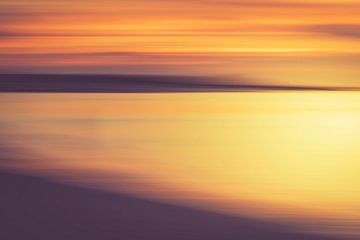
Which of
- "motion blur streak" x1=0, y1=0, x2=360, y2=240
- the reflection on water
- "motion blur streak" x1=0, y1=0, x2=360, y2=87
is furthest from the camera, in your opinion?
"motion blur streak" x1=0, y1=0, x2=360, y2=87

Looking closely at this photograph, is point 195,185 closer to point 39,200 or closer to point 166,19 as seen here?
point 39,200

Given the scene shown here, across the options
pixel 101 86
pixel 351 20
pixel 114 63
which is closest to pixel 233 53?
pixel 114 63

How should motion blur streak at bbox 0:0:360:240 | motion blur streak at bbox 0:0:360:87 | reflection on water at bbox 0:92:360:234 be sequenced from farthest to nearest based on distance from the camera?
motion blur streak at bbox 0:0:360:87, reflection on water at bbox 0:92:360:234, motion blur streak at bbox 0:0:360:240

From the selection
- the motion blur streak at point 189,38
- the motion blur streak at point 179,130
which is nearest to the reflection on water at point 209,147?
Result: the motion blur streak at point 179,130

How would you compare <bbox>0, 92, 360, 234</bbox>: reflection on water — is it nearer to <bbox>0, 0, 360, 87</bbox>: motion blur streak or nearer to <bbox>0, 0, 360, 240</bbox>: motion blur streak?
<bbox>0, 0, 360, 240</bbox>: motion blur streak

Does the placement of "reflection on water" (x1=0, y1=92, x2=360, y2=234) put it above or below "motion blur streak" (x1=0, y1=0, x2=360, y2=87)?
below

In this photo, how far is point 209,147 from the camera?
15.2ft

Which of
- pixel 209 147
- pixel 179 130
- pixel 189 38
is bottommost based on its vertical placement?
pixel 209 147

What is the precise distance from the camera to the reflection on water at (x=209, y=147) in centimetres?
381

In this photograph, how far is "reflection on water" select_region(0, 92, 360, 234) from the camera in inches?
150

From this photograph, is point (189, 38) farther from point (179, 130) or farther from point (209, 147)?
point (209, 147)

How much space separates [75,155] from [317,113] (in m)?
1.67

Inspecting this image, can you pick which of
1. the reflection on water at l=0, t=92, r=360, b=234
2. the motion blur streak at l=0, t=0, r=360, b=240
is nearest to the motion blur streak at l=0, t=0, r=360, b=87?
the motion blur streak at l=0, t=0, r=360, b=240

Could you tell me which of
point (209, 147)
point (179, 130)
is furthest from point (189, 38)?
point (209, 147)
